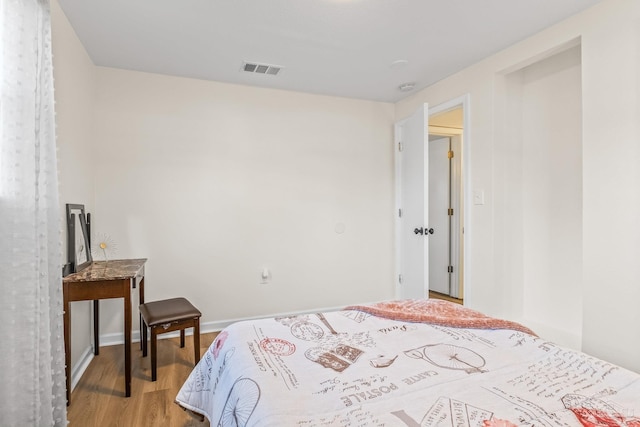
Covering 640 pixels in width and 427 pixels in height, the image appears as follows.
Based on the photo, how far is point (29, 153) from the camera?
1.45 m

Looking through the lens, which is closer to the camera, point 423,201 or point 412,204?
point 423,201

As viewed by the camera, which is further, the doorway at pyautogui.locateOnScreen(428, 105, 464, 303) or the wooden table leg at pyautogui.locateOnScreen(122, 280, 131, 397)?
the doorway at pyautogui.locateOnScreen(428, 105, 464, 303)

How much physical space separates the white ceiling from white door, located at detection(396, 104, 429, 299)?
574 mm

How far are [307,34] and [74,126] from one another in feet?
5.58

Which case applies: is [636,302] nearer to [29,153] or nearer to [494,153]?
[494,153]

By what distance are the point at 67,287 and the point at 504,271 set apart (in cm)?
305

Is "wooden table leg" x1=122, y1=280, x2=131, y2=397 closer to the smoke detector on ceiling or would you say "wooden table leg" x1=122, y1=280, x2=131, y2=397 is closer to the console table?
the console table

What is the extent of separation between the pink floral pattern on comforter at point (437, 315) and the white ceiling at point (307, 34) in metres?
1.75

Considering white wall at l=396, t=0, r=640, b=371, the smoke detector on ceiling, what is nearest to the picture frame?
the smoke detector on ceiling

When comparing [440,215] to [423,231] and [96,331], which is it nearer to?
[423,231]

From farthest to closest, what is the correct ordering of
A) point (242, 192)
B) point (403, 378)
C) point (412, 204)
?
point (412, 204) → point (242, 192) → point (403, 378)

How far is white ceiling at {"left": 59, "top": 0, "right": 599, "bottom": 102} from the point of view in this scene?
6.96 feet

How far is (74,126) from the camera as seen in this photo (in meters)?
2.41

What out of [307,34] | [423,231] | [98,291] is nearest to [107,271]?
[98,291]
